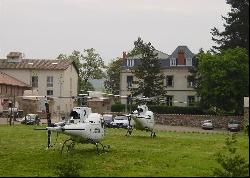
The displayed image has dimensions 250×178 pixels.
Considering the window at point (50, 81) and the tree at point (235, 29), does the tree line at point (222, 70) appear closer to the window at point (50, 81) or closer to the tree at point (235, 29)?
the tree at point (235, 29)

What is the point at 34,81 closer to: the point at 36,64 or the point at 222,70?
the point at 36,64

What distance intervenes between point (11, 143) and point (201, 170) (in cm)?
1450

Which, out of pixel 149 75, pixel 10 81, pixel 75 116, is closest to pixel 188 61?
pixel 149 75

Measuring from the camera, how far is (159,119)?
67.3m

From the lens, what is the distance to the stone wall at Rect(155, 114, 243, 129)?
204ft

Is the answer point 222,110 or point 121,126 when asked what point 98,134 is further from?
point 222,110

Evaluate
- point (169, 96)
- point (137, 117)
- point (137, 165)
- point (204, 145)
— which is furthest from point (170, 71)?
point (137, 165)

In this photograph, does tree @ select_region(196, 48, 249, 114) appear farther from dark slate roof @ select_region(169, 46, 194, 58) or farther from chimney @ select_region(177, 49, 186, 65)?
dark slate roof @ select_region(169, 46, 194, 58)

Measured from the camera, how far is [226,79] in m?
60.4

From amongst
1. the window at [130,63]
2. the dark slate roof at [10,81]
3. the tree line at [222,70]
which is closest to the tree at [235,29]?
→ the tree line at [222,70]

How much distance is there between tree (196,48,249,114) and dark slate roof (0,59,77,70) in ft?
118

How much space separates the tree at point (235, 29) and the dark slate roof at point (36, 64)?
32.0m

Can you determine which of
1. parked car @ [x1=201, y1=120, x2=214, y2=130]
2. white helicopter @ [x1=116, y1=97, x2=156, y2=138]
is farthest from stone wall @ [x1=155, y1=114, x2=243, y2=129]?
white helicopter @ [x1=116, y1=97, x2=156, y2=138]

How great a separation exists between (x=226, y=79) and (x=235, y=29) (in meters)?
8.32
